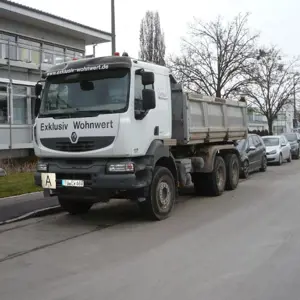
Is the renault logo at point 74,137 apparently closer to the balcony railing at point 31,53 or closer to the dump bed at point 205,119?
the dump bed at point 205,119

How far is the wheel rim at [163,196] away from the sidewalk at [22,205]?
9.18ft

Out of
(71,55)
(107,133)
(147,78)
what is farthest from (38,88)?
(71,55)

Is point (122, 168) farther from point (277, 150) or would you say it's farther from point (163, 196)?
point (277, 150)

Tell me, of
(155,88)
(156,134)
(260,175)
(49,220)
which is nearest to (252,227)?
(156,134)

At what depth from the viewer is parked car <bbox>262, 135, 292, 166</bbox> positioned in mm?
22250

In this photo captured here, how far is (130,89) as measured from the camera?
813cm

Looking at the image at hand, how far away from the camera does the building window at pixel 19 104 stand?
21.8 metres

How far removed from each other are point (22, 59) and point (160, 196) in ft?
52.3

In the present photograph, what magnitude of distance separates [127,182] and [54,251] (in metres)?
1.86

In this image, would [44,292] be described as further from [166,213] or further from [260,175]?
[260,175]

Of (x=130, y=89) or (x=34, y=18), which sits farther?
(x=34, y=18)

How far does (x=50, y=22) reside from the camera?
23250 millimetres

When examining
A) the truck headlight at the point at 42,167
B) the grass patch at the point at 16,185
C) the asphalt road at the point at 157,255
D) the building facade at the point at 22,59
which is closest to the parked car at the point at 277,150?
the building facade at the point at 22,59

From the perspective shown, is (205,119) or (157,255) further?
(205,119)
